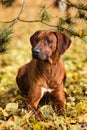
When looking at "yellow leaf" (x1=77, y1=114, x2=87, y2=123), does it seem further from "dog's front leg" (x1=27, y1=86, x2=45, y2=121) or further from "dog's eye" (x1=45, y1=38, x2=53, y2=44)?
"dog's eye" (x1=45, y1=38, x2=53, y2=44)

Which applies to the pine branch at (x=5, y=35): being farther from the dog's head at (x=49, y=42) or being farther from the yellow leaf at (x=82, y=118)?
the yellow leaf at (x=82, y=118)

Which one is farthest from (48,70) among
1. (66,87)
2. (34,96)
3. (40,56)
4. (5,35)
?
(66,87)

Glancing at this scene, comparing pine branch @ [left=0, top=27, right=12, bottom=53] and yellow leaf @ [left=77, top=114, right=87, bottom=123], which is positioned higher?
pine branch @ [left=0, top=27, right=12, bottom=53]

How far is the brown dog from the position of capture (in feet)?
22.1

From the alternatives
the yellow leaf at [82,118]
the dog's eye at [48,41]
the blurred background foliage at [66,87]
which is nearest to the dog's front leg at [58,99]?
the blurred background foliage at [66,87]

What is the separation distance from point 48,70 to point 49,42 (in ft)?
1.50

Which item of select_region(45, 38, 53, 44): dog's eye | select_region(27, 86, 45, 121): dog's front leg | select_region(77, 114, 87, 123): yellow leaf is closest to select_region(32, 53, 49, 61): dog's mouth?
select_region(45, 38, 53, 44): dog's eye

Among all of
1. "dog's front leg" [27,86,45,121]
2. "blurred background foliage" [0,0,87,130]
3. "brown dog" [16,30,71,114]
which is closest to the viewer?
"blurred background foliage" [0,0,87,130]

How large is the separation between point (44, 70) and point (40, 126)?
1073 mm

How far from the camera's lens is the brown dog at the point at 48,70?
673 cm

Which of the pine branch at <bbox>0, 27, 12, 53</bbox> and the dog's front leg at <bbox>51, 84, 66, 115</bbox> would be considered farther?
the dog's front leg at <bbox>51, 84, 66, 115</bbox>

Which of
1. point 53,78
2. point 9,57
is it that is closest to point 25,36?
point 9,57

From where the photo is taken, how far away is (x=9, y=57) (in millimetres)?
11984

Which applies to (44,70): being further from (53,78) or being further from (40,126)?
(40,126)
